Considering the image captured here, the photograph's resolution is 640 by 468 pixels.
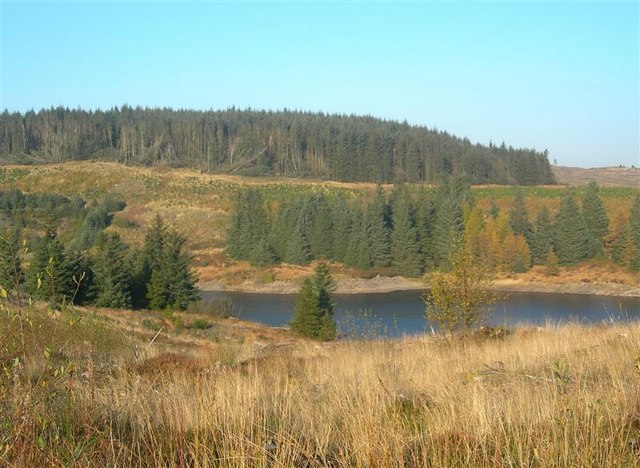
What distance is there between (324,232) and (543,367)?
5365 centimetres

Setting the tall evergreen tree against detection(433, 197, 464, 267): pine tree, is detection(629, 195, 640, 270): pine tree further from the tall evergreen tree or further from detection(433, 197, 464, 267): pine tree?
the tall evergreen tree

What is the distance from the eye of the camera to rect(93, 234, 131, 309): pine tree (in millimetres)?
28703

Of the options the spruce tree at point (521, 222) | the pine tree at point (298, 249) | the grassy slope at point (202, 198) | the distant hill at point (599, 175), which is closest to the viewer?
the grassy slope at point (202, 198)

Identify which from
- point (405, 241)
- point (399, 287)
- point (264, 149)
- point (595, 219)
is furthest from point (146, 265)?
point (264, 149)

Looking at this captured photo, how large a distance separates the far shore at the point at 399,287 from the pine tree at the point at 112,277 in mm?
22974

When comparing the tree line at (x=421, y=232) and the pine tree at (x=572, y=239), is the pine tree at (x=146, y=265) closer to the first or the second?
the tree line at (x=421, y=232)

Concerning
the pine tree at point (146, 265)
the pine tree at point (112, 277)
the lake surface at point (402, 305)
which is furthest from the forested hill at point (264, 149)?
the pine tree at point (112, 277)

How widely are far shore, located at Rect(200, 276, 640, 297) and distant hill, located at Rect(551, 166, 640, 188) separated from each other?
60.9 m

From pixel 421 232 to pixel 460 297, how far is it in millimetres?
45757

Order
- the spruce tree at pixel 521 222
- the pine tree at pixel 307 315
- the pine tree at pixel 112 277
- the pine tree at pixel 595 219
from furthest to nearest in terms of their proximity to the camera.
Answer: the spruce tree at pixel 521 222 < the pine tree at pixel 595 219 < the pine tree at pixel 112 277 < the pine tree at pixel 307 315

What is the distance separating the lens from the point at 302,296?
94.1 feet

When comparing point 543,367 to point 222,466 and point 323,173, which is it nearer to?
point 222,466

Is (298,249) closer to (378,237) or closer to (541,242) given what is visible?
(378,237)

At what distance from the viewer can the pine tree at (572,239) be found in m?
54.1
